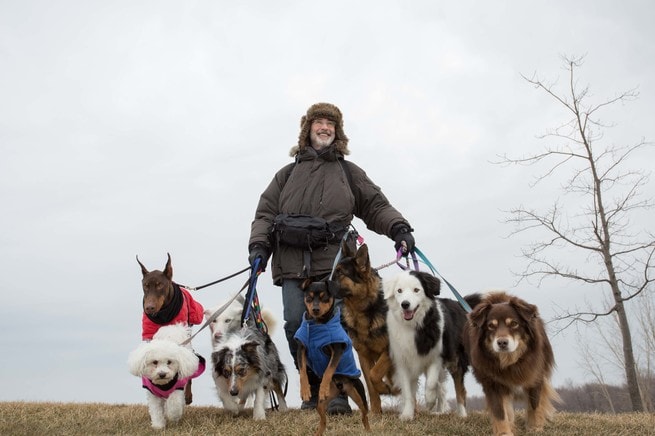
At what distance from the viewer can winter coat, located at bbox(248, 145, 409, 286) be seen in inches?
269

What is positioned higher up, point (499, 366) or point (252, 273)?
point (252, 273)

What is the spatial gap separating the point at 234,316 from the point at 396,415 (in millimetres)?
2323

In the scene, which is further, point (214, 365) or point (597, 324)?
point (597, 324)

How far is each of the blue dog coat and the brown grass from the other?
570 mm

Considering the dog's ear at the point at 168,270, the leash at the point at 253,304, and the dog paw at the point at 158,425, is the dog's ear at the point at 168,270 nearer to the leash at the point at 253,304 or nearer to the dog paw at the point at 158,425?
the leash at the point at 253,304

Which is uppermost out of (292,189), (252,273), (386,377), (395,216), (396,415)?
(292,189)

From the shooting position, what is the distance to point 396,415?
21.5 ft

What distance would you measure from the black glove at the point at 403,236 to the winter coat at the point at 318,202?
2.9 inches

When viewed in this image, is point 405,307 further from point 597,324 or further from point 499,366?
point 597,324

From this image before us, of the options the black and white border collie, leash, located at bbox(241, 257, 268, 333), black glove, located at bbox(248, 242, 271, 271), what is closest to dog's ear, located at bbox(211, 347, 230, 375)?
leash, located at bbox(241, 257, 268, 333)

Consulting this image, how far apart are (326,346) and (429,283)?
→ 64.0 inches

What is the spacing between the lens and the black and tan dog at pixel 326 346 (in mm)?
5102

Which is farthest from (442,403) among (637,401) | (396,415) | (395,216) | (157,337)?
(637,401)

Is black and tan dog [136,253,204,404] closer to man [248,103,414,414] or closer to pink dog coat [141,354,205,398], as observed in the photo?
pink dog coat [141,354,205,398]
